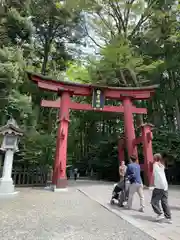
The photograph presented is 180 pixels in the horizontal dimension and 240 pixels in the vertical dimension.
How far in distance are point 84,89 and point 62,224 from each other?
25.9ft

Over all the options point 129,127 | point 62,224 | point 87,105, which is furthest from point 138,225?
point 87,105

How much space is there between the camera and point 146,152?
10062mm

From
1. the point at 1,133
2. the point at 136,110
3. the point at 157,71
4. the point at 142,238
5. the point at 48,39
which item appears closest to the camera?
the point at 142,238

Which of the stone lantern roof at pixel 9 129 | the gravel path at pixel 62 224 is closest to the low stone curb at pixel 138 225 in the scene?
the gravel path at pixel 62 224

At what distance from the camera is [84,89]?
10.8m

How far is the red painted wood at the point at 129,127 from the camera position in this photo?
10277 mm

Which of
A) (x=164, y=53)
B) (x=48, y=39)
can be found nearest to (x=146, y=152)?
(x=164, y=53)

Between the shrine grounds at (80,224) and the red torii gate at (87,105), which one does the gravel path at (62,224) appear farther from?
the red torii gate at (87,105)

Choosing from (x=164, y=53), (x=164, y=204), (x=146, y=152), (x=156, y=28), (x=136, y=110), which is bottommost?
(x=164, y=204)

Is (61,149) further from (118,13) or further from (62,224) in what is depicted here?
(118,13)

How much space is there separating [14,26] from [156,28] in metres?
9.79

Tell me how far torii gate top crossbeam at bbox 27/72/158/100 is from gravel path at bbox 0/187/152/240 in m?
6.32

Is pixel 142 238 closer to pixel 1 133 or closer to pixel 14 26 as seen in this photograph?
pixel 1 133

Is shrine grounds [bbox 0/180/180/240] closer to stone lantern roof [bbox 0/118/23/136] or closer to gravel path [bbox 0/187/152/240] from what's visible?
gravel path [bbox 0/187/152/240]
